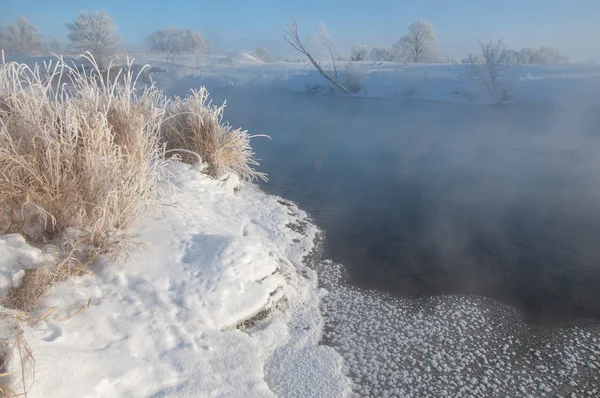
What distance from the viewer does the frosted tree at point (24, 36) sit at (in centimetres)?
3262

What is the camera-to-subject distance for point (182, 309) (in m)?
2.42

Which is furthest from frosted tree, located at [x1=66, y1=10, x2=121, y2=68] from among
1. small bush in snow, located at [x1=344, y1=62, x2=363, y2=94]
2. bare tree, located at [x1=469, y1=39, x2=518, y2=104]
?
bare tree, located at [x1=469, y1=39, x2=518, y2=104]

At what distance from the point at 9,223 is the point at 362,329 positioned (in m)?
2.21

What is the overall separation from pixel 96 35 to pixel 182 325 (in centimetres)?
2275

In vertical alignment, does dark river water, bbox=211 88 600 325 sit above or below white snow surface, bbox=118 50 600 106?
below

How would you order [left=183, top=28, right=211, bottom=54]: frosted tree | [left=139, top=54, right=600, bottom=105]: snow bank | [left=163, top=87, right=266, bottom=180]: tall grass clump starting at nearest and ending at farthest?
1. [left=163, top=87, right=266, bottom=180]: tall grass clump
2. [left=139, top=54, right=600, bottom=105]: snow bank
3. [left=183, top=28, right=211, bottom=54]: frosted tree

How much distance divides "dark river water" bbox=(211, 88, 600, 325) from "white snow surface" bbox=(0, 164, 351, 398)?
0.93 metres

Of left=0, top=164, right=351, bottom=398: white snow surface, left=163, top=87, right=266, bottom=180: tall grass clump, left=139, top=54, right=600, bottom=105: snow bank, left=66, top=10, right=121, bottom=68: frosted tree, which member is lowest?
left=0, top=164, right=351, bottom=398: white snow surface

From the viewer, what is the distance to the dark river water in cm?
347

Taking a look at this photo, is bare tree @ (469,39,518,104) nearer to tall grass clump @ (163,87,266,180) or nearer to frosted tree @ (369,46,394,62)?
tall grass clump @ (163,87,266,180)

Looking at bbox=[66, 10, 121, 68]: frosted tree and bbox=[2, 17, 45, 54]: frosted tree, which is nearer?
bbox=[66, 10, 121, 68]: frosted tree

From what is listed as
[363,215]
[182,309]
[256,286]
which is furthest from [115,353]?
[363,215]

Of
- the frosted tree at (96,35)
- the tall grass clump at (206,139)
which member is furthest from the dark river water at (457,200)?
the frosted tree at (96,35)

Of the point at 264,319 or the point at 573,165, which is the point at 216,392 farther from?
the point at 573,165
